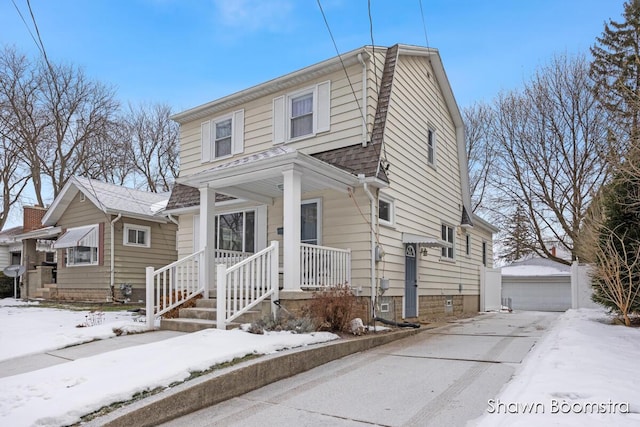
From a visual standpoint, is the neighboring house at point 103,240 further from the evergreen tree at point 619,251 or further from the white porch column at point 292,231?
the evergreen tree at point 619,251

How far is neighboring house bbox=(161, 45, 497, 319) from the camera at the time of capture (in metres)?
8.84

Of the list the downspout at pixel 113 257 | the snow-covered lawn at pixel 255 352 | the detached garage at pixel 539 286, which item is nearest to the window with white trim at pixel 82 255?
the downspout at pixel 113 257

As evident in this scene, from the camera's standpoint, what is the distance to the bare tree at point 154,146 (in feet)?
97.3

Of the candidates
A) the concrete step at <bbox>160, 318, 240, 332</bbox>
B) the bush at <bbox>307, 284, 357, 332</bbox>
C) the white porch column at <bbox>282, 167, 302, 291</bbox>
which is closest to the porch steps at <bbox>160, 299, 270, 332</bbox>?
the concrete step at <bbox>160, 318, 240, 332</bbox>

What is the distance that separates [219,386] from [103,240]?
13233mm

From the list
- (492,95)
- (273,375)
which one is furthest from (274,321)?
(492,95)

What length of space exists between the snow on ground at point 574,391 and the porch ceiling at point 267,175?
464 centimetres

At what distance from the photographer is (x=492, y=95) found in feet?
80.7

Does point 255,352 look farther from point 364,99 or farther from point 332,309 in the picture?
point 364,99

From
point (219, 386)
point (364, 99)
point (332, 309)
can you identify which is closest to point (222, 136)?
point (364, 99)

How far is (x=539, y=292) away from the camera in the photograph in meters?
25.8

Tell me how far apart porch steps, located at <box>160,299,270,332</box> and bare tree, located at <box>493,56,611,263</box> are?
17.2m

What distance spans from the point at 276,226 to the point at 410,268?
3502 millimetres

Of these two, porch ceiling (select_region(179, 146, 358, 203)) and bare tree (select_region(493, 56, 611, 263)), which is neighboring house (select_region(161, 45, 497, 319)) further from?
bare tree (select_region(493, 56, 611, 263))
